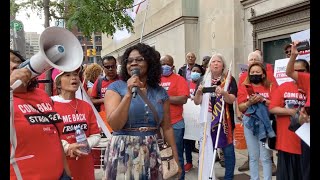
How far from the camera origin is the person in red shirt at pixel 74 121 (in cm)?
346

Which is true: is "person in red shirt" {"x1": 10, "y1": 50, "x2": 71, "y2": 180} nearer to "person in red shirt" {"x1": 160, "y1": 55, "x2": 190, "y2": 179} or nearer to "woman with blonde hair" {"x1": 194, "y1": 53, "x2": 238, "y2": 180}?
"woman with blonde hair" {"x1": 194, "y1": 53, "x2": 238, "y2": 180}

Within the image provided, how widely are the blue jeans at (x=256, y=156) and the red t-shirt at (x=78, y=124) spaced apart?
2411 millimetres

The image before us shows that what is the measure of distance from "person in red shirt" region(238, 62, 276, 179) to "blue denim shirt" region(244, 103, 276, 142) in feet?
0.17

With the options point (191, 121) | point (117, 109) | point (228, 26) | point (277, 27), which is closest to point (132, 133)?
point (117, 109)

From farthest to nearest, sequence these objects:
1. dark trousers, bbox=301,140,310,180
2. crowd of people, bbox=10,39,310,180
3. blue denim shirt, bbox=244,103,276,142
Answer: blue denim shirt, bbox=244,103,276,142 < dark trousers, bbox=301,140,310,180 < crowd of people, bbox=10,39,310,180

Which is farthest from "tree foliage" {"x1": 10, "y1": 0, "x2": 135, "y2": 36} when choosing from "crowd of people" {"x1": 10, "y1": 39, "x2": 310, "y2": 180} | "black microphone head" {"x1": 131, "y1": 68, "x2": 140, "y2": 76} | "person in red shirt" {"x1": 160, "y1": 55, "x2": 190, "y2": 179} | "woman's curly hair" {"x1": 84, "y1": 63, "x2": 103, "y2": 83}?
"black microphone head" {"x1": 131, "y1": 68, "x2": 140, "y2": 76}

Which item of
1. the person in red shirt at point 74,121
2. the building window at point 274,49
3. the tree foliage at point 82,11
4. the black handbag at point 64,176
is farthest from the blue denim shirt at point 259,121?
the tree foliage at point 82,11

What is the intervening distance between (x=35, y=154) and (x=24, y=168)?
4.6 inches

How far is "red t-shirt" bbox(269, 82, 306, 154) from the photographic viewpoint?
427 cm

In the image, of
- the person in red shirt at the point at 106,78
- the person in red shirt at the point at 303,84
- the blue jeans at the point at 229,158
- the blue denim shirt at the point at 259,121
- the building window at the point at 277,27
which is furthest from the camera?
the building window at the point at 277,27

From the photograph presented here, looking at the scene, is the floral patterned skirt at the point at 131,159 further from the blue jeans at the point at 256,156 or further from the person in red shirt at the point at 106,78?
the person in red shirt at the point at 106,78

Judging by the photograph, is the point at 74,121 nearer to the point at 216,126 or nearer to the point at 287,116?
the point at 216,126

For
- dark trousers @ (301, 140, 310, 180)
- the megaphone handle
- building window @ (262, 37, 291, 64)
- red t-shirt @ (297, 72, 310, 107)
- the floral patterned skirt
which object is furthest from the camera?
building window @ (262, 37, 291, 64)

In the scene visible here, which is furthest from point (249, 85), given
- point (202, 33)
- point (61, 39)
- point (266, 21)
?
point (202, 33)
